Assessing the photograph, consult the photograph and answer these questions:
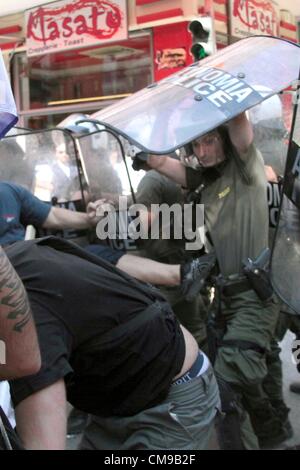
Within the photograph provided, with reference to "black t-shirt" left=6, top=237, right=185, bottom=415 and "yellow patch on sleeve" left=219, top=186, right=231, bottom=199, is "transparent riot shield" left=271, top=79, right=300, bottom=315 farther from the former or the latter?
"yellow patch on sleeve" left=219, top=186, right=231, bottom=199

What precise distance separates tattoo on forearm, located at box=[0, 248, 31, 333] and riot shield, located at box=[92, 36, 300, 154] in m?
1.21

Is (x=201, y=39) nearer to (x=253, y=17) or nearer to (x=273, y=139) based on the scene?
(x=273, y=139)

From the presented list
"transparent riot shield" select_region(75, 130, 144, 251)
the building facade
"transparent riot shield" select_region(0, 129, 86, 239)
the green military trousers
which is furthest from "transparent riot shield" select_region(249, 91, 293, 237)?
the building facade

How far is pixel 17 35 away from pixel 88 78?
1.33 m

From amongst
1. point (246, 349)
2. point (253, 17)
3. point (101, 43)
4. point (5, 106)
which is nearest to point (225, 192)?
point (246, 349)

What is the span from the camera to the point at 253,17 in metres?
10.1

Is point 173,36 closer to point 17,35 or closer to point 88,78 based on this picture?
point 88,78

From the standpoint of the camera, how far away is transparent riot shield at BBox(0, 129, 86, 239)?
4.16 meters

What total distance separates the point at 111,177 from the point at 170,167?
0.54 m

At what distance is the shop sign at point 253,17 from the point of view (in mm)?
9617

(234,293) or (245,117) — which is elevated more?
(245,117)

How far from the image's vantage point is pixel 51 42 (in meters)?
9.87

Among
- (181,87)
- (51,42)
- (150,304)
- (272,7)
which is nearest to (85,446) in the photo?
(150,304)

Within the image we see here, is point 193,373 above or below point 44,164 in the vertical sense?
above
